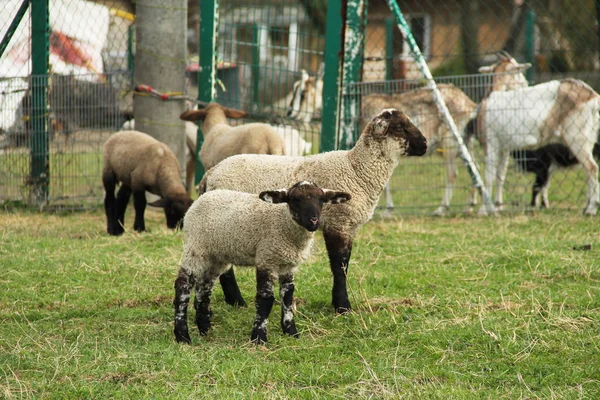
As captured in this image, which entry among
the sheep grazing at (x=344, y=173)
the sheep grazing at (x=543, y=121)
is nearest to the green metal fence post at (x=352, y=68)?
the sheep grazing at (x=543, y=121)

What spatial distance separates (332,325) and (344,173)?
115cm

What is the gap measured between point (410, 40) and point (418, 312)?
4404 mm

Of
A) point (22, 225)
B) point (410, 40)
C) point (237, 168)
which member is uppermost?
point (410, 40)

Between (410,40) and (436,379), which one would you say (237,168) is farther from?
(410,40)

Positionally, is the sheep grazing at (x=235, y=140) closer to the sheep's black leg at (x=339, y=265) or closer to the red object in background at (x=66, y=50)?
the sheep's black leg at (x=339, y=265)

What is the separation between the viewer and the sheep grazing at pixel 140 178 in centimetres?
881

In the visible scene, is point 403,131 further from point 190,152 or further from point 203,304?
point 190,152

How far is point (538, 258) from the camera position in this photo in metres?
7.23

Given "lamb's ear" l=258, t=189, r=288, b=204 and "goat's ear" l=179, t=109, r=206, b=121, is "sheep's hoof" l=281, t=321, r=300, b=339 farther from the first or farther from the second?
"goat's ear" l=179, t=109, r=206, b=121

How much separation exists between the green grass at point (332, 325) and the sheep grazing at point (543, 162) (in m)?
2.33

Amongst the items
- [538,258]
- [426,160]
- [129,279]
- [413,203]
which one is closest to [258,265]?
[129,279]

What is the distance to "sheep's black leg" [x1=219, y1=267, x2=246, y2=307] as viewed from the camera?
6.06m

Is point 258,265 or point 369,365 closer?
point 369,365

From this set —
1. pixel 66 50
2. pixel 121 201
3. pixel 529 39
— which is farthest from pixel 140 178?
pixel 529 39
